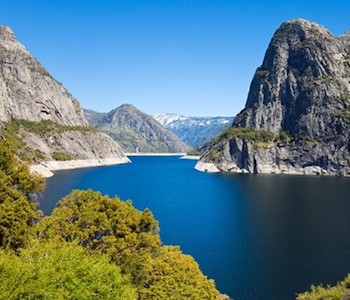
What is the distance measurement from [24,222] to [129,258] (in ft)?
37.8

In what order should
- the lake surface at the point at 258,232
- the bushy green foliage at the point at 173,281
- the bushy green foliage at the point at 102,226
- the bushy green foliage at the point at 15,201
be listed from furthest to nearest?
the lake surface at the point at 258,232, the bushy green foliage at the point at 102,226, the bushy green foliage at the point at 15,201, the bushy green foliage at the point at 173,281

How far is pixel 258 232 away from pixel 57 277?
67.5m

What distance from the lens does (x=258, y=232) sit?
89312mm

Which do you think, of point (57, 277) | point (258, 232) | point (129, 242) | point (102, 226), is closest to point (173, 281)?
point (129, 242)

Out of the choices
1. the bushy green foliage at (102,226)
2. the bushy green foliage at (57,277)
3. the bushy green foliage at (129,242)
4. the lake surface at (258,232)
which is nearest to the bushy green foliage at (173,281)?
the bushy green foliage at (129,242)

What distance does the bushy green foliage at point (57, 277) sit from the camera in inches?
1011

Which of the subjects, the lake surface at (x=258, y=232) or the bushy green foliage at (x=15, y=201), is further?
the lake surface at (x=258, y=232)

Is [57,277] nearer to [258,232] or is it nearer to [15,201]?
[15,201]

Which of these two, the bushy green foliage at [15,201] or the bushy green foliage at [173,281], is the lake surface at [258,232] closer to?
the bushy green foliage at [173,281]

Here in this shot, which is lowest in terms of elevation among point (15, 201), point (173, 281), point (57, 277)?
point (173, 281)

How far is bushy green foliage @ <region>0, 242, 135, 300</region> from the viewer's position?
1011 inches

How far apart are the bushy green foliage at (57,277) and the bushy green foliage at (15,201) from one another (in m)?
10.1

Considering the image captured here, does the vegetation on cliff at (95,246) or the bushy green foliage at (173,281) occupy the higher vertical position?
the vegetation on cliff at (95,246)

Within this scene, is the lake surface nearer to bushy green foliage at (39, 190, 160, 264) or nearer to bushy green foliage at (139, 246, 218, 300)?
bushy green foliage at (139, 246, 218, 300)
